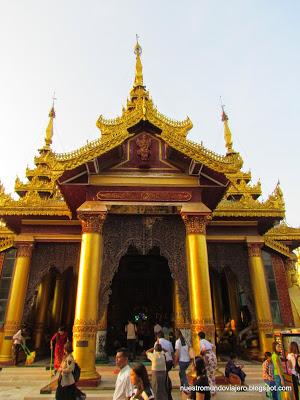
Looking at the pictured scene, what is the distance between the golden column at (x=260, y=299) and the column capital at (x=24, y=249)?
28.6ft

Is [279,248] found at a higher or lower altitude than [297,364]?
higher

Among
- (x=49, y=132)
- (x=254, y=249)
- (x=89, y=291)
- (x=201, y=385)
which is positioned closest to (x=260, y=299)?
(x=254, y=249)

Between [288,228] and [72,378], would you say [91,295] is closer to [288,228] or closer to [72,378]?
[72,378]

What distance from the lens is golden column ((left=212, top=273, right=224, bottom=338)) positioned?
14.7 m

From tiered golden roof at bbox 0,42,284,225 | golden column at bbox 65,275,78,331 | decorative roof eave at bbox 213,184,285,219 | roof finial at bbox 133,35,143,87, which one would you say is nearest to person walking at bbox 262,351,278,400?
tiered golden roof at bbox 0,42,284,225

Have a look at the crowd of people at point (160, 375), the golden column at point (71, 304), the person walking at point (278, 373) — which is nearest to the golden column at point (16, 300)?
the golden column at point (71, 304)

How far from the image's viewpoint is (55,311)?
14.2 meters

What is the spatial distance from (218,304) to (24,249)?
915cm

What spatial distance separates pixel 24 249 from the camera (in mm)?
12195

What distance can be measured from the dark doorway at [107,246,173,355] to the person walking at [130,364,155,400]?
451 inches

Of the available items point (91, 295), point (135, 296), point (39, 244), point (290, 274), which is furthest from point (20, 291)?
point (290, 274)

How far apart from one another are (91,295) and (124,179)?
3.56 m

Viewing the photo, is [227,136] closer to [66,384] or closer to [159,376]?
[159,376]

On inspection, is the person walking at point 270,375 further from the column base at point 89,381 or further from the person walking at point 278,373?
the column base at point 89,381
